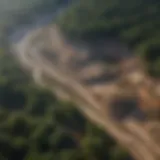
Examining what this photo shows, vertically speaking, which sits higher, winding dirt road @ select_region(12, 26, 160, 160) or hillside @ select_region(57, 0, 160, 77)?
hillside @ select_region(57, 0, 160, 77)

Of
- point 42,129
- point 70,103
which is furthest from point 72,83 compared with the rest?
point 42,129

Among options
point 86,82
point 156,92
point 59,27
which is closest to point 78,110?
point 86,82

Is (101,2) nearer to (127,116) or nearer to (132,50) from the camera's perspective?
(132,50)

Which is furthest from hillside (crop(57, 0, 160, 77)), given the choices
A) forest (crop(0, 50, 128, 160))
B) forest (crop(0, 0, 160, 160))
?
forest (crop(0, 50, 128, 160))

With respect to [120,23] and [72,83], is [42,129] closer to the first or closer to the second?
[72,83]

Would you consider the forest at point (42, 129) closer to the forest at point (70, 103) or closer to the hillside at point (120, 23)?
the forest at point (70, 103)

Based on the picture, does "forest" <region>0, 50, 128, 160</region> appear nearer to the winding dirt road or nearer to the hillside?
the winding dirt road

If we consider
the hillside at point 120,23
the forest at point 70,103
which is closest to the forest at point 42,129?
the forest at point 70,103
